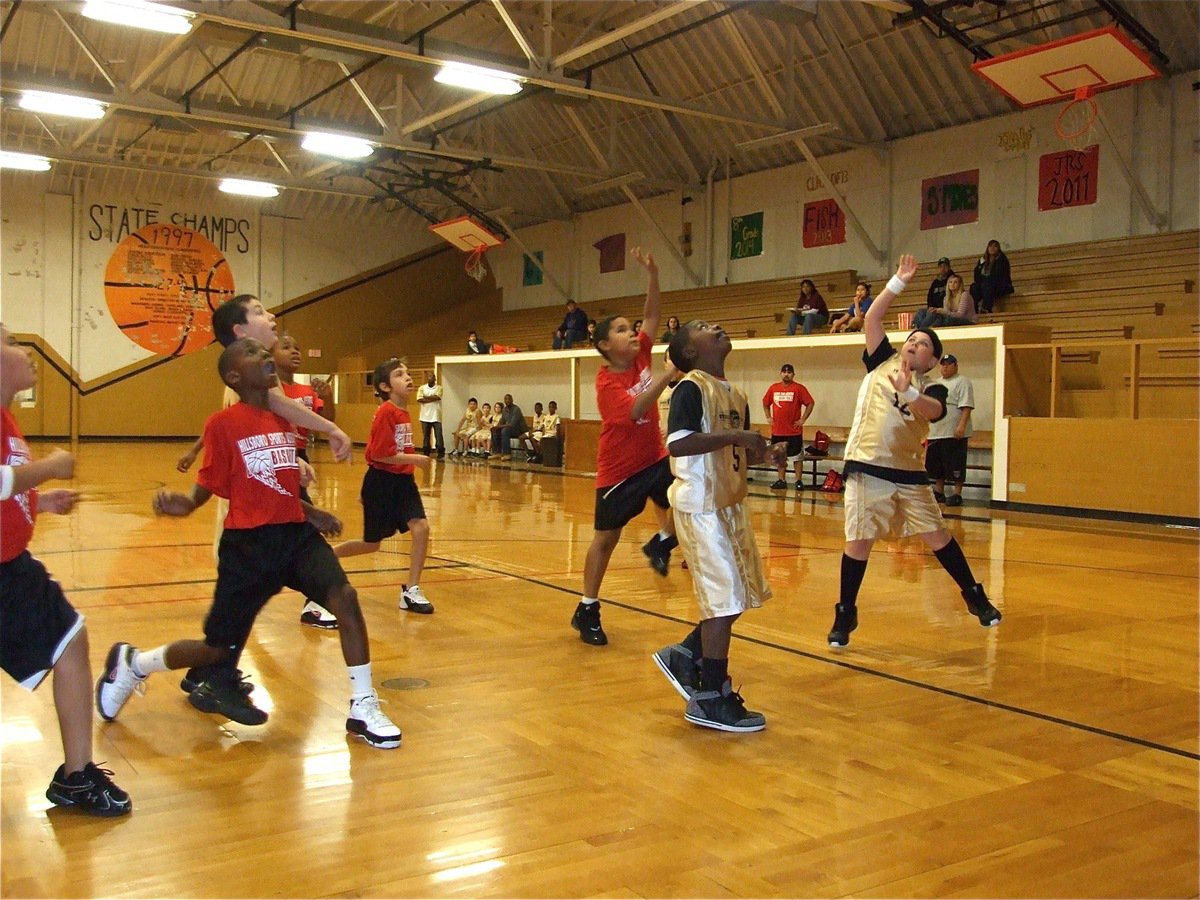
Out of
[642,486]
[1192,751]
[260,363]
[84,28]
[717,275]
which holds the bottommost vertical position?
[1192,751]

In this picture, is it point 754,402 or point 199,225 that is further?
point 199,225

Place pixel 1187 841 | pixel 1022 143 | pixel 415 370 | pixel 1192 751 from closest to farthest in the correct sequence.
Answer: pixel 1187 841
pixel 1192 751
pixel 1022 143
pixel 415 370

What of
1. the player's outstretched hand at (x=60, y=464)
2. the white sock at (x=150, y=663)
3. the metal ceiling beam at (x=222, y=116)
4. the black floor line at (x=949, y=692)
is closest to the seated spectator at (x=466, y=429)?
the metal ceiling beam at (x=222, y=116)

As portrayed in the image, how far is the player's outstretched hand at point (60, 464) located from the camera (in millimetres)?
2861

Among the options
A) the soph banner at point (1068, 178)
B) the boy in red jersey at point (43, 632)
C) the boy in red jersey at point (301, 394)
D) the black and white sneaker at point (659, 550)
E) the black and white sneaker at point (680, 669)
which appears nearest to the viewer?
the boy in red jersey at point (43, 632)

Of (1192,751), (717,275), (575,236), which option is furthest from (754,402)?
(1192,751)

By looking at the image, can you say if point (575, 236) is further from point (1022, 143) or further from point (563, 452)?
point (1022, 143)

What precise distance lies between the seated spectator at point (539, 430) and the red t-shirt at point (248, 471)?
1641 centimetres

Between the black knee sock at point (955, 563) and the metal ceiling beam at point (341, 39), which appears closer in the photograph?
the black knee sock at point (955, 563)

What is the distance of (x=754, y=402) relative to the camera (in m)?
18.6

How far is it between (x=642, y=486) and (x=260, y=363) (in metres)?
2.29

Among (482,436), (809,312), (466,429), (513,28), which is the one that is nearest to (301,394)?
(513,28)

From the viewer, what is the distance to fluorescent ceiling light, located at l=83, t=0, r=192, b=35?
1205cm

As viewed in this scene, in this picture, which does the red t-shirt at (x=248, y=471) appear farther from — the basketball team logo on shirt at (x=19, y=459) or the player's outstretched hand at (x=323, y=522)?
the basketball team logo on shirt at (x=19, y=459)
